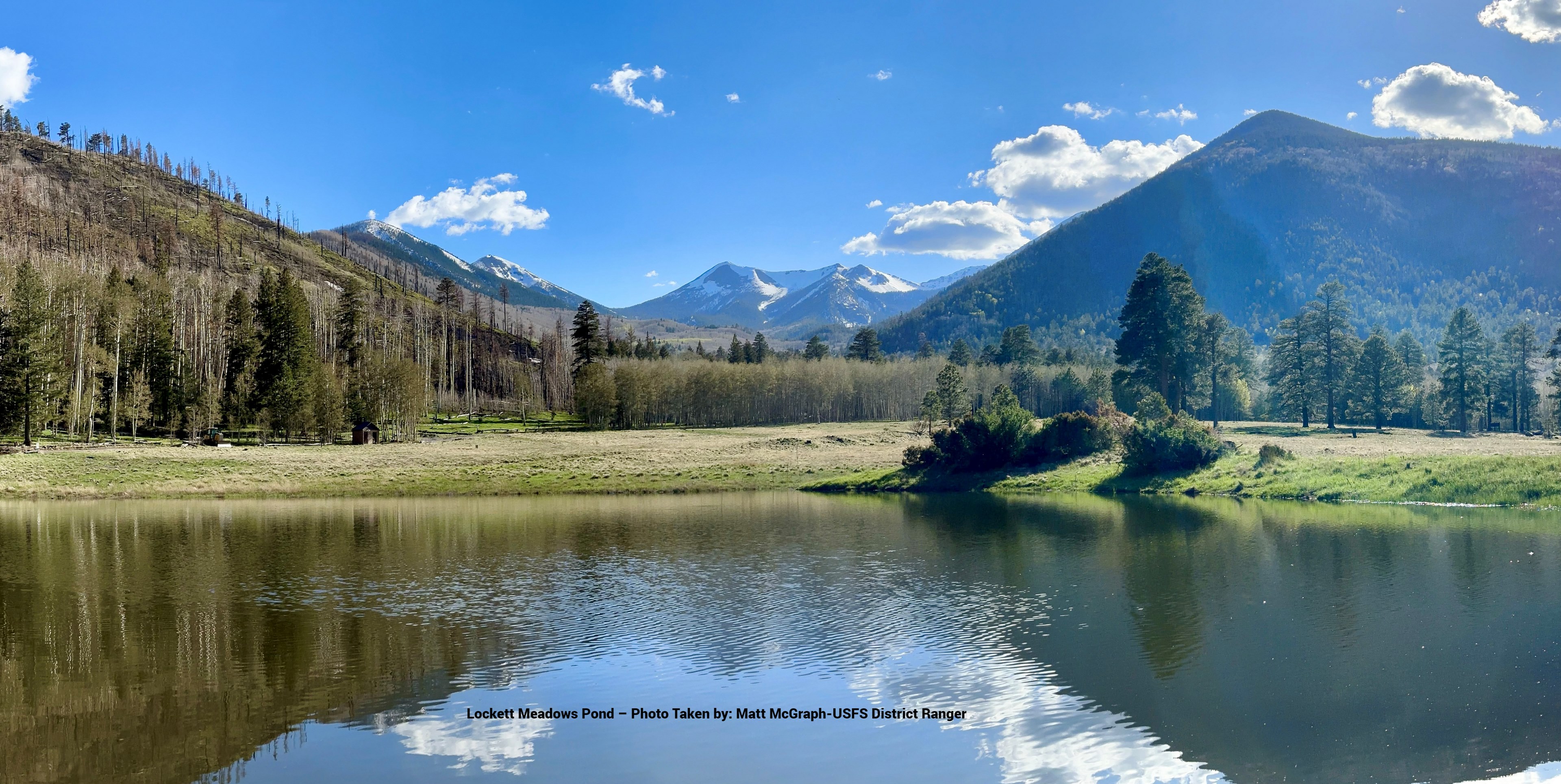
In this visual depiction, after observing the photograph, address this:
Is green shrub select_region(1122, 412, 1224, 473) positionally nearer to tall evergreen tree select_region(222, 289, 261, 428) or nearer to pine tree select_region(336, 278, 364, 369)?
tall evergreen tree select_region(222, 289, 261, 428)

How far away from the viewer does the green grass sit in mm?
45000

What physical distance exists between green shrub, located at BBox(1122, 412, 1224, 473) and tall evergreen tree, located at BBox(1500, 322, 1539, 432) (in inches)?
2170

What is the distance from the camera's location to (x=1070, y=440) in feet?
208

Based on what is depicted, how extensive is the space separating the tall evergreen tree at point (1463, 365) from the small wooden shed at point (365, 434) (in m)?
105

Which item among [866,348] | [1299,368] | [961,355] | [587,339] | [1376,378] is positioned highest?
[866,348]

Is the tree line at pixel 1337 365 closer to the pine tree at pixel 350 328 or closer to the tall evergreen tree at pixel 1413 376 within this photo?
the tall evergreen tree at pixel 1413 376

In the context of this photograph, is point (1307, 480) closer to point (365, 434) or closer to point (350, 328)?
point (365, 434)

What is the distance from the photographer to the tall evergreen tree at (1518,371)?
301 feet

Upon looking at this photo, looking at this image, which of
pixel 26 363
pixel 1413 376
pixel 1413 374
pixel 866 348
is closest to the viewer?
pixel 26 363

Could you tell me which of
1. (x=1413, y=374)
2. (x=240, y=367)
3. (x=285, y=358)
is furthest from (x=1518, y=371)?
(x=240, y=367)

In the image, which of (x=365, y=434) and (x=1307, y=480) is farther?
(x=365, y=434)

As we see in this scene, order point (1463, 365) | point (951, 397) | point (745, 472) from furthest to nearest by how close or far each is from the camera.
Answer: point (951, 397)
point (1463, 365)
point (745, 472)

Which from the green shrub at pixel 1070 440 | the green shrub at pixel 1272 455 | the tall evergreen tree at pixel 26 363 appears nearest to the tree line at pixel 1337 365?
the green shrub at pixel 1070 440

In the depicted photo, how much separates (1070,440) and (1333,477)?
16706 mm
